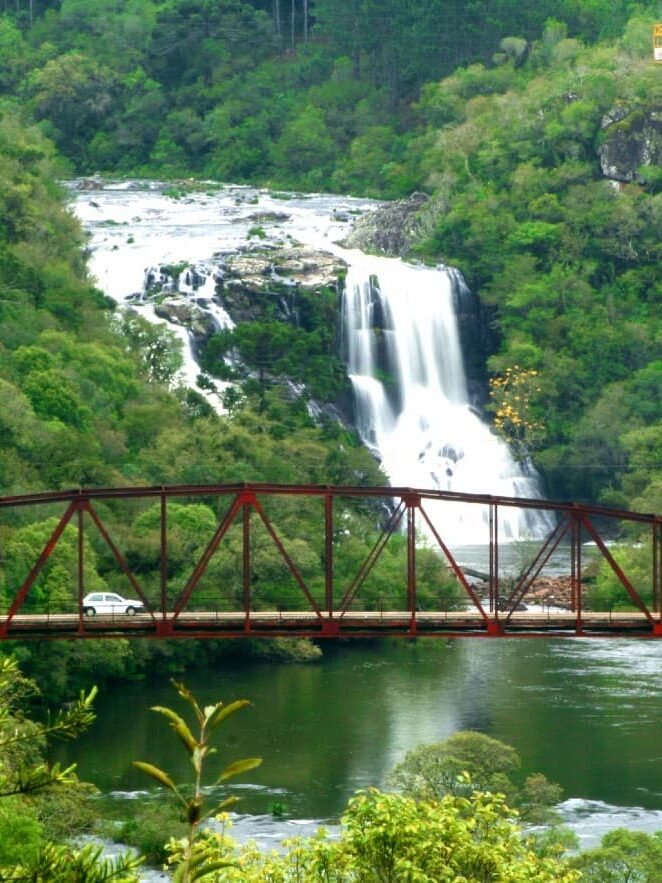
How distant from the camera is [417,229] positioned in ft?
436

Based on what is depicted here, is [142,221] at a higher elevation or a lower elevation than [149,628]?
higher

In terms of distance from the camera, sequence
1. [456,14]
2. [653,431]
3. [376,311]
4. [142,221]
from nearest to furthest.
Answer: [653,431], [376,311], [142,221], [456,14]

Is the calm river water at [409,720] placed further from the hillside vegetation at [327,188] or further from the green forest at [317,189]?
the hillside vegetation at [327,188]

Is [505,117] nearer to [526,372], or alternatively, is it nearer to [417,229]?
[417,229]

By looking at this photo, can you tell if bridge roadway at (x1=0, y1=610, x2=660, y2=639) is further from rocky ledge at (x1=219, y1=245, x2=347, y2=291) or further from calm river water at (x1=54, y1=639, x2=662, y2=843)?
rocky ledge at (x1=219, y1=245, x2=347, y2=291)

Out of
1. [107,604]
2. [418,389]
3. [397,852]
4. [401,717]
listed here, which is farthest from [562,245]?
[397,852]

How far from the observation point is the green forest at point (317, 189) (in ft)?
281

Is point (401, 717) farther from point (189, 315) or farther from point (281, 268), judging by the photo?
point (281, 268)

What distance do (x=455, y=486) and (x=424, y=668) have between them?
33.1 meters

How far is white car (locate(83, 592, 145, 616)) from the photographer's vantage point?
73312 mm

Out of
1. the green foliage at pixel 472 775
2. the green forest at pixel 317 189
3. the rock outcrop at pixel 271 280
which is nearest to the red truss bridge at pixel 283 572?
the green forest at pixel 317 189

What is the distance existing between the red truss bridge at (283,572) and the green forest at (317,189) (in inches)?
9.7

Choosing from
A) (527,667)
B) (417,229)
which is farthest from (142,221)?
(527,667)

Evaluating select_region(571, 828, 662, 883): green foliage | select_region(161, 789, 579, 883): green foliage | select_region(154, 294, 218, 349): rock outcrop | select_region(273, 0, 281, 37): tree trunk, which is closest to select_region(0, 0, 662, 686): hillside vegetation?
select_region(273, 0, 281, 37): tree trunk
